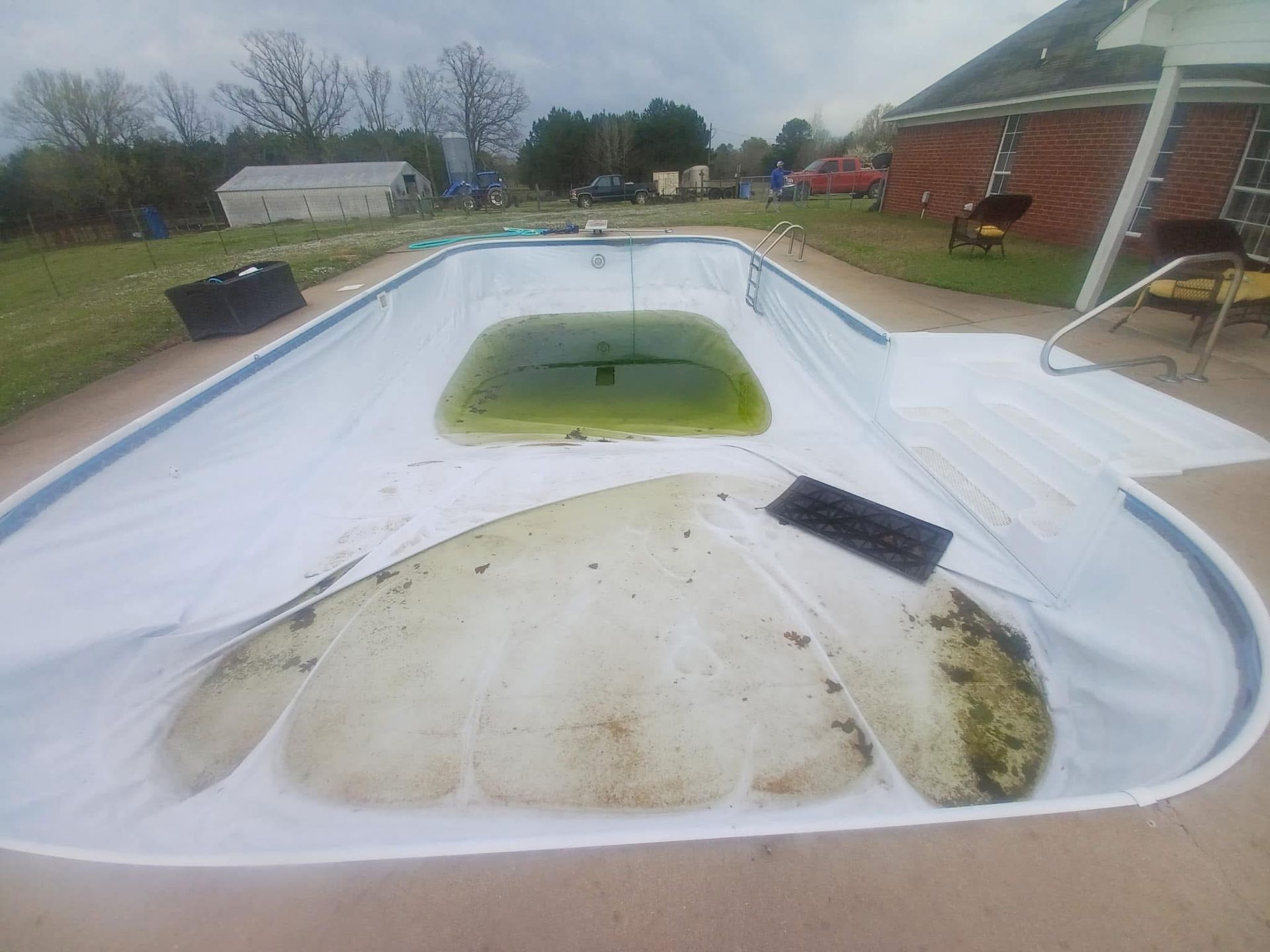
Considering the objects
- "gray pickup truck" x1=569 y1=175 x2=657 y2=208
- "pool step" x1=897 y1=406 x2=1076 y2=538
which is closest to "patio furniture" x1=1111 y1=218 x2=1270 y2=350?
"pool step" x1=897 y1=406 x2=1076 y2=538

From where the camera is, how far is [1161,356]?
3174mm

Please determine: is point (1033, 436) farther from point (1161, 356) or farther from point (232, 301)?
point (232, 301)

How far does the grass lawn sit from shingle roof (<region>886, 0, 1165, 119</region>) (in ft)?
7.22

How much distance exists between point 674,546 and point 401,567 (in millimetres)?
1532

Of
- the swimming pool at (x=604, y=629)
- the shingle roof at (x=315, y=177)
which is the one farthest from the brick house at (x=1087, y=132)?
the shingle roof at (x=315, y=177)

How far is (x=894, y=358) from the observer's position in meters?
3.83

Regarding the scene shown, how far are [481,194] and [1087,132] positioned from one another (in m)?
21.4

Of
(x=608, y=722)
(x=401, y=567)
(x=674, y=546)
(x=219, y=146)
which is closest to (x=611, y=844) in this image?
(x=608, y=722)

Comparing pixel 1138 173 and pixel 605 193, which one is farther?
pixel 605 193

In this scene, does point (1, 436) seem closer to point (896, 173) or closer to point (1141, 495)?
point (1141, 495)

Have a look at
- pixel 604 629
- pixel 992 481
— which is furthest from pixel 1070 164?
pixel 604 629

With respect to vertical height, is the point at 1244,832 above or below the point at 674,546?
above

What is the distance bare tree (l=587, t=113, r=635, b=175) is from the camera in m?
29.8

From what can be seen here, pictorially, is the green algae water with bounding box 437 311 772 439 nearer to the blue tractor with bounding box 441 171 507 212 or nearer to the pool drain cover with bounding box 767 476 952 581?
the pool drain cover with bounding box 767 476 952 581
